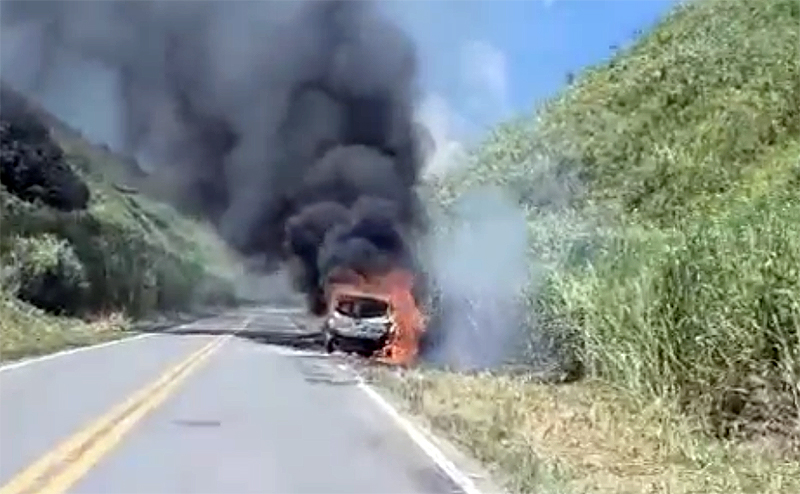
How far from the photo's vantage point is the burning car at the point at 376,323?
3600 cm

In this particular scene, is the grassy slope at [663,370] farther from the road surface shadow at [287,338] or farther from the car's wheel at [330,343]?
the road surface shadow at [287,338]

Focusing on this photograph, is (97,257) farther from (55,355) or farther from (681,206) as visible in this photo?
(681,206)

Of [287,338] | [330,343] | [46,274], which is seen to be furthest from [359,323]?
[46,274]

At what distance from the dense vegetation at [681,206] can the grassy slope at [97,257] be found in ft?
42.2

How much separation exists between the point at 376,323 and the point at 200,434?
20.2 meters

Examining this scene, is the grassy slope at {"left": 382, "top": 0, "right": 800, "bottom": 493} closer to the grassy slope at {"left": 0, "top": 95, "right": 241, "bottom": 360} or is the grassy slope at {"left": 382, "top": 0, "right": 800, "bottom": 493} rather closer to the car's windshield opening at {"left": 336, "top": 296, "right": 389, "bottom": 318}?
the car's windshield opening at {"left": 336, "top": 296, "right": 389, "bottom": 318}

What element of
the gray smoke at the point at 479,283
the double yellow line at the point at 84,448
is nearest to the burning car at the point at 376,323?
the gray smoke at the point at 479,283

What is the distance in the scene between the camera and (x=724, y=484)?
38.7ft

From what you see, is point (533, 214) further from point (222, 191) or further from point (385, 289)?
point (222, 191)

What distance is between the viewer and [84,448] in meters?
14.3

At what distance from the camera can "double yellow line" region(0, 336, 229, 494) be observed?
1159 cm

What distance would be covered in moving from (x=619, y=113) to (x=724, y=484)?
45324mm

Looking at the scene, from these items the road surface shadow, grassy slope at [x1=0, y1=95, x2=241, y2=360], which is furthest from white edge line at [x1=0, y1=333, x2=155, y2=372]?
the road surface shadow

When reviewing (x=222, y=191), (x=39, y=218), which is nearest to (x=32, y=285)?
(x=39, y=218)
